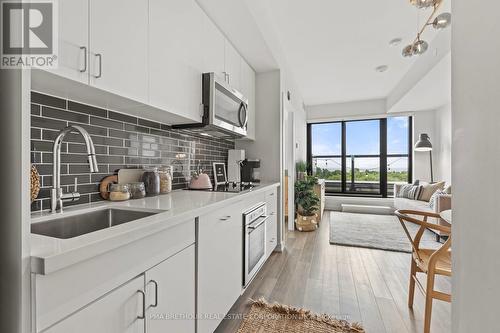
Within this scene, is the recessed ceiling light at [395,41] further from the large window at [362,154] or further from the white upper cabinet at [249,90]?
the large window at [362,154]

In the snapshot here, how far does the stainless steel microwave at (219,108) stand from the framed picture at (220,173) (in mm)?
516

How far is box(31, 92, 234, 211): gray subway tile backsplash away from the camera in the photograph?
3.75ft

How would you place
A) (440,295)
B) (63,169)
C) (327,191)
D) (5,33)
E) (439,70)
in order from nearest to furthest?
(5,33) → (63,169) → (440,295) → (439,70) → (327,191)

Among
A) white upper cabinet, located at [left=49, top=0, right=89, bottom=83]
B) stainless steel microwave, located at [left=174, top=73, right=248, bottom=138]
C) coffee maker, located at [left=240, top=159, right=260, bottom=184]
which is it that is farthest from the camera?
coffee maker, located at [left=240, top=159, right=260, bottom=184]

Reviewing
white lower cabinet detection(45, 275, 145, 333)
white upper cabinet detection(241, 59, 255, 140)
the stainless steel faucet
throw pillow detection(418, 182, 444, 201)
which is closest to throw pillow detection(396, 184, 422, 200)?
throw pillow detection(418, 182, 444, 201)

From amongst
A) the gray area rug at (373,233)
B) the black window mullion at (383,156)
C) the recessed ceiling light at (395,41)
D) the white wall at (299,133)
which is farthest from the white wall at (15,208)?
the black window mullion at (383,156)

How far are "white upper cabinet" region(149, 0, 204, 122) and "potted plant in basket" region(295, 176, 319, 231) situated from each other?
2.83 meters

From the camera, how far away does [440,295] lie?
4.84 feet

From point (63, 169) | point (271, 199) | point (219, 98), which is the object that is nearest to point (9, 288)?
point (63, 169)

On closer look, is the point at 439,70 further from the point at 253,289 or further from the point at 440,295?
the point at 253,289

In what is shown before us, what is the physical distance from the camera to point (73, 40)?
980mm

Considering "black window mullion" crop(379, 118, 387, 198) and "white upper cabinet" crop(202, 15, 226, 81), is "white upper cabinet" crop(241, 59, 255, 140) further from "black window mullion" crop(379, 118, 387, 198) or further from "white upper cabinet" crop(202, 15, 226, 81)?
"black window mullion" crop(379, 118, 387, 198)

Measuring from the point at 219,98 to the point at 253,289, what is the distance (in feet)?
5.53

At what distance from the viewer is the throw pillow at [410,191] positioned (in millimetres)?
4793
